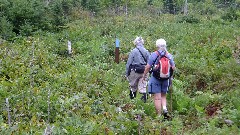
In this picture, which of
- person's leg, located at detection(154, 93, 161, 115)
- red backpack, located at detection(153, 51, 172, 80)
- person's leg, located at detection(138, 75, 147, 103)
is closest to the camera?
red backpack, located at detection(153, 51, 172, 80)

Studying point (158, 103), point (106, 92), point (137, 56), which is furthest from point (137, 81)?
point (158, 103)

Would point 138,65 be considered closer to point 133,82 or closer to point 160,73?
point 133,82

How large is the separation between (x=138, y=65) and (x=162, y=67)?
5.53 feet

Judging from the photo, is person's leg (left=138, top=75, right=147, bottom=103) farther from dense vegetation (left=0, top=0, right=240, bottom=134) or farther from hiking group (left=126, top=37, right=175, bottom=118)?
hiking group (left=126, top=37, right=175, bottom=118)

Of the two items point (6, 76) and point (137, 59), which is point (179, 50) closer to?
point (137, 59)

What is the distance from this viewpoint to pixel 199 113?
261 inches

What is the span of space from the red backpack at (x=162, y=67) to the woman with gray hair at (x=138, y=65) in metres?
1.45

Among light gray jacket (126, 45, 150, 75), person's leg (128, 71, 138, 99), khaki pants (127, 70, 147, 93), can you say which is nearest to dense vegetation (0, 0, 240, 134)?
person's leg (128, 71, 138, 99)

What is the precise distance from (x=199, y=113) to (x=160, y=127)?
1.38m

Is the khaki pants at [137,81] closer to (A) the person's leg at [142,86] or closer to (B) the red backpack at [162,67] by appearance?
(A) the person's leg at [142,86]

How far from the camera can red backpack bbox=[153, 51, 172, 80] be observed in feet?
22.9

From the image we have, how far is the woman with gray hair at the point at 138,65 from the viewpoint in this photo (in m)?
8.58

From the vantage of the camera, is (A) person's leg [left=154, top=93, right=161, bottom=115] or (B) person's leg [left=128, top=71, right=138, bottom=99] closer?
(A) person's leg [left=154, top=93, right=161, bottom=115]

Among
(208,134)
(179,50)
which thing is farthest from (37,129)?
(179,50)
